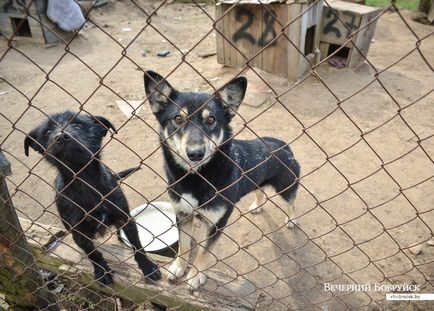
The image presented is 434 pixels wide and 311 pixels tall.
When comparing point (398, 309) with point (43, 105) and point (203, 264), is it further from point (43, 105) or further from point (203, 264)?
point (43, 105)

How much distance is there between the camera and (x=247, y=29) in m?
6.75

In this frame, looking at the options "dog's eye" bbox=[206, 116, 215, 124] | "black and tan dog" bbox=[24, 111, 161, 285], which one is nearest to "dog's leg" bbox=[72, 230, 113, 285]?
"black and tan dog" bbox=[24, 111, 161, 285]

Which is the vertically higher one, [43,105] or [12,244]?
[12,244]

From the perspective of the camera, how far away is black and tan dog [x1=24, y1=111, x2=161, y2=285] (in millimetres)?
2393

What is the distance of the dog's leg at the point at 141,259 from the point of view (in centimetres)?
281

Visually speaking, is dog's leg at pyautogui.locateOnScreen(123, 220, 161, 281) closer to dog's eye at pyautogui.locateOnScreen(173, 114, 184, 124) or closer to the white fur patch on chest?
the white fur patch on chest

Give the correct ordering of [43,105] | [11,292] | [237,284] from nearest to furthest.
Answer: [11,292] → [237,284] → [43,105]

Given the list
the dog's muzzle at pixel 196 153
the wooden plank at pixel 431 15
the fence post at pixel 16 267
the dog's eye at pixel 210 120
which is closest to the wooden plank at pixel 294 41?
the dog's eye at pixel 210 120

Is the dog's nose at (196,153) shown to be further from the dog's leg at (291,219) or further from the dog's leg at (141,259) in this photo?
the dog's leg at (291,219)

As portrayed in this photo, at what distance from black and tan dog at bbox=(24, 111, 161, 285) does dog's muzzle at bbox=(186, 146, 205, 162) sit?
583mm

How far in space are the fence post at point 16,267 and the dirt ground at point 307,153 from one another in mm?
163

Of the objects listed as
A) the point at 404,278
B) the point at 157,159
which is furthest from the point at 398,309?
the point at 157,159

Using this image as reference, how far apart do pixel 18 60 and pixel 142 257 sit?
7151mm

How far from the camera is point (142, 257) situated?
2.82m
